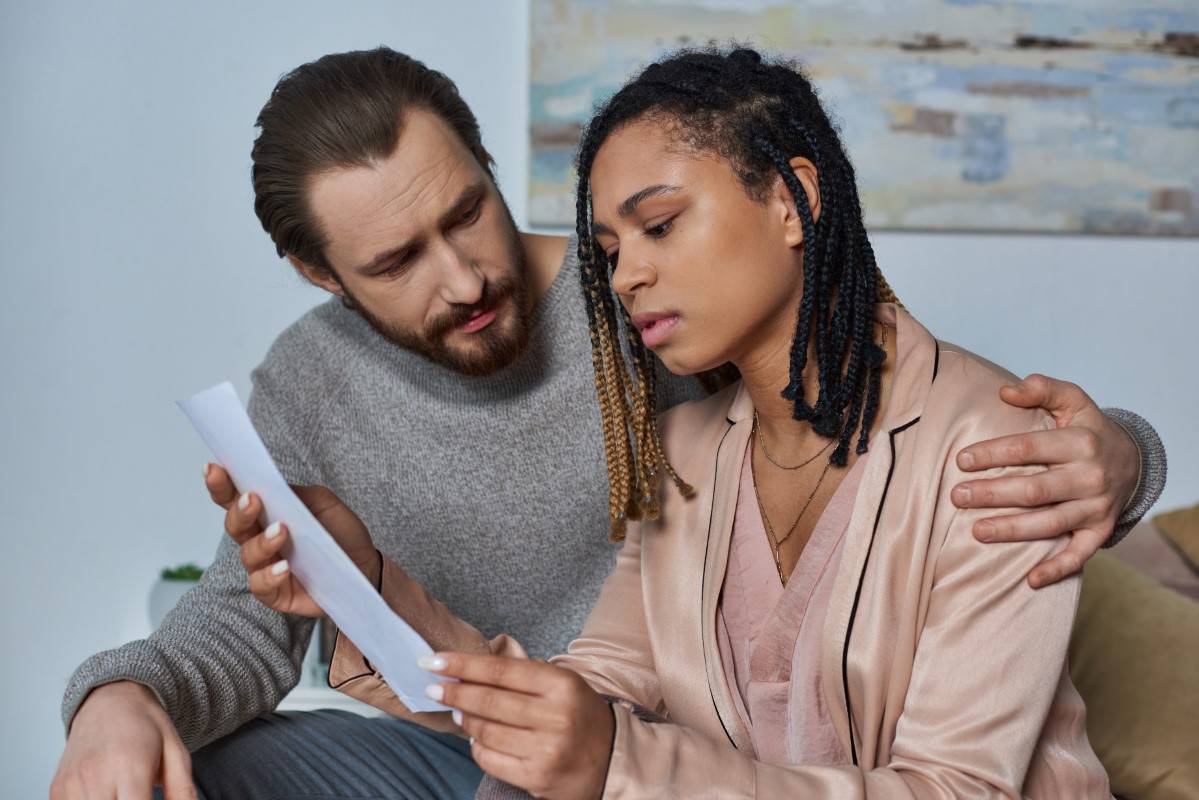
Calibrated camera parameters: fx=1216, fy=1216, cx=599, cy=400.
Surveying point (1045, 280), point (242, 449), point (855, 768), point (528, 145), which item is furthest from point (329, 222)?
point (1045, 280)

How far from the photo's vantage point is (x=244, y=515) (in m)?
1.24

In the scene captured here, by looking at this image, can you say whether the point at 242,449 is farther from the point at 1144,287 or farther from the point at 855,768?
the point at 1144,287

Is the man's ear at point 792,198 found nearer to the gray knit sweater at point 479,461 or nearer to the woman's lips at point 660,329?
the woman's lips at point 660,329

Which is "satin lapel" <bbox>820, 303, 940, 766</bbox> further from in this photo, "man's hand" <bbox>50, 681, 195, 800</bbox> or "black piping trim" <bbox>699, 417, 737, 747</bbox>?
"man's hand" <bbox>50, 681, 195, 800</bbox>

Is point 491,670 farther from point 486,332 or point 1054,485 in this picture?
point 486,332

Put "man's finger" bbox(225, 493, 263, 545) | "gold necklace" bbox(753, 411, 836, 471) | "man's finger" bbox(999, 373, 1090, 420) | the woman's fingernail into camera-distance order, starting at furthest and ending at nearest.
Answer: "gold necklace" bbox(753, 411, 836, 471) < "man's finger" bbox(999, 373, 1090, 420) < "man's finger" bbox(225, 493, 263, 545) < the woman's fingernail

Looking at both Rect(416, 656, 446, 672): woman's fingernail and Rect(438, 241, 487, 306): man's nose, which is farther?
Rect(438, 241, 487, 306): man's nose

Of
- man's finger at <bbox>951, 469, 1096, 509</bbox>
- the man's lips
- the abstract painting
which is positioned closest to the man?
man's finger at <bbox>951, 469, 1096, 509</bbox>

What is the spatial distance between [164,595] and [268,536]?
2092mm

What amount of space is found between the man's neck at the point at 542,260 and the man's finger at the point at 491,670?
1035mm

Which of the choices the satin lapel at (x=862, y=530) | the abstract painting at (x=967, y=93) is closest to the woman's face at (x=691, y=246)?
the satin lapel at (x=862, y=530)

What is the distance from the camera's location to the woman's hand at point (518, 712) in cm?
111

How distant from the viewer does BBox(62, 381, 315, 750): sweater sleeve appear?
151cm

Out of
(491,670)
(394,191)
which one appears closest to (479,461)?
(394,191)
